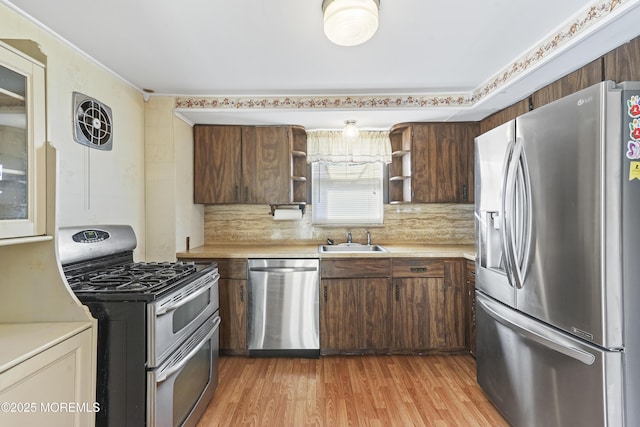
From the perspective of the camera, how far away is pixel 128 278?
162 cm

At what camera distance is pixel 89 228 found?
1.83 m

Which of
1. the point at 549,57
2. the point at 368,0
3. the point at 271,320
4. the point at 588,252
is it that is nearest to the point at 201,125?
the point at 271,320

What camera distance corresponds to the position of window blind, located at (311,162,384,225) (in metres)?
3.33

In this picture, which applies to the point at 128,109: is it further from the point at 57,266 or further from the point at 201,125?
the point at 57,266

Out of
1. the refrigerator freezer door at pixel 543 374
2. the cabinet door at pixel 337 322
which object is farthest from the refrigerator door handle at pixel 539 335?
the cabinet door at pixel 337 322

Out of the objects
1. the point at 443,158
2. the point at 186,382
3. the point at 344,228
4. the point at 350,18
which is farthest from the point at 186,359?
the point at 443,158

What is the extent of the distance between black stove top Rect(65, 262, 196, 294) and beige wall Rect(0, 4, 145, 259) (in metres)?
0.33

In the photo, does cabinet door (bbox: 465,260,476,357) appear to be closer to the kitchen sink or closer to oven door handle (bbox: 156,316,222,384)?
the kitchen sink

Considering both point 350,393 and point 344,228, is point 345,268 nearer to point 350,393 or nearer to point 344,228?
point 344,228

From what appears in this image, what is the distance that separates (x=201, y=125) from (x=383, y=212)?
81.4 inches

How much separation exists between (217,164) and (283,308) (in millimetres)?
1507

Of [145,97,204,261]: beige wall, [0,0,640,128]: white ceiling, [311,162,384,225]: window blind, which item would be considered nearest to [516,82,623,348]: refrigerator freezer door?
[0,0,640,128]: white ceiling

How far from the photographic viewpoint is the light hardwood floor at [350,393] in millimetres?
1845

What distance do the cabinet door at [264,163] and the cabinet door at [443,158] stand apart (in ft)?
4.19
